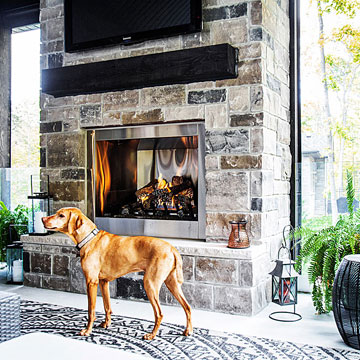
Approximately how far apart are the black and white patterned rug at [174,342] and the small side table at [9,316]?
1.92ft

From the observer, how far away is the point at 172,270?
2.62m

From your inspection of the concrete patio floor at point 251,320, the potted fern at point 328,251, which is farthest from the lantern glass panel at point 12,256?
the potted fern at point 328,251

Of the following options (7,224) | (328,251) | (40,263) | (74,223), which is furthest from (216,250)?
(7,224)

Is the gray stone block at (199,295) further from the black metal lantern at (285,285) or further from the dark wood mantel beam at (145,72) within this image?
the dark wood mantel beam at (145,72)

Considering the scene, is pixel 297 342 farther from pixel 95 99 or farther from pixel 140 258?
pixel 95 99

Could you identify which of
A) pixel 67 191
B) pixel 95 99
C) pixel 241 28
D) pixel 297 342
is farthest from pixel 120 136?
pixel 297 342

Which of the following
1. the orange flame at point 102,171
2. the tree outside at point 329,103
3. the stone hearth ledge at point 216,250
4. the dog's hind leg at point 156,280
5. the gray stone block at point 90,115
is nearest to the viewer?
the dog's hind leg at point 156,280

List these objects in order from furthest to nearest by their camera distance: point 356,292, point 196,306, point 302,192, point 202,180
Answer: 1. point 302,192
2. point 202,180
3. point 196,306
4. point 356,292

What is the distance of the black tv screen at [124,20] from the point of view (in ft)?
11.1

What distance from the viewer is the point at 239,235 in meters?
3.11

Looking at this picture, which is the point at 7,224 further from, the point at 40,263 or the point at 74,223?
the point at 74,223

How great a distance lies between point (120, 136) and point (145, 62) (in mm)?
678

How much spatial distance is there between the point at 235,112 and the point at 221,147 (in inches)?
10.5

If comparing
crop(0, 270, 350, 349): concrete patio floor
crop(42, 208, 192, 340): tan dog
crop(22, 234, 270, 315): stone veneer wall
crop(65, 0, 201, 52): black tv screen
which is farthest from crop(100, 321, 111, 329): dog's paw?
crop(65, 0, 201, 52): black tv screen
